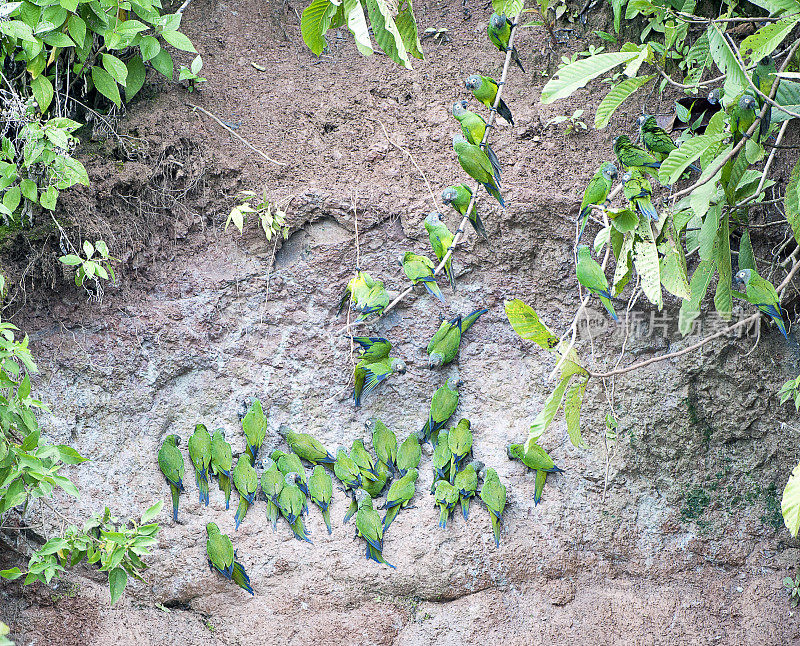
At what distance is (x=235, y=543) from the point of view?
293 centimetres

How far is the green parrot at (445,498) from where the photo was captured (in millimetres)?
2915

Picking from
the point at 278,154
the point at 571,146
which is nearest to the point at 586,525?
the point at 571,146

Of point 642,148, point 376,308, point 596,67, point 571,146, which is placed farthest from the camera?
point 571,146

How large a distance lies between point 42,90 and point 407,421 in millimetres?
2061

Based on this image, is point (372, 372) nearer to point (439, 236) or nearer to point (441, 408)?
point (441, 408)

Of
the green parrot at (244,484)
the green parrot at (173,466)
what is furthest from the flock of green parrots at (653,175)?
the green parrot at (173,466)

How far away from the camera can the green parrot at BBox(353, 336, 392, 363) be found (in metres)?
3.09

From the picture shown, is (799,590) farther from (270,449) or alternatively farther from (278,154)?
(278,154)

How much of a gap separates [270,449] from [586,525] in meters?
1.42

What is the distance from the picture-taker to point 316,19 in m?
1.58

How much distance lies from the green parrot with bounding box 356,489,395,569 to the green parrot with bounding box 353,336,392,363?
0.63 metres

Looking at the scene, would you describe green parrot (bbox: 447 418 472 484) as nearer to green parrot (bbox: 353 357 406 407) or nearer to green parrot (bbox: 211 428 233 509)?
green parrot (bbox: 353 357 406 407)

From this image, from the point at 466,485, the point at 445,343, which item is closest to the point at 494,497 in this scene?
the point at 466,485

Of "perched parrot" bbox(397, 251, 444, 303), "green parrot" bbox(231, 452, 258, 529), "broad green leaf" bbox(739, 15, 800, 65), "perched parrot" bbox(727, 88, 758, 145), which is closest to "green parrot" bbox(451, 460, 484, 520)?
"perched parrot" bbox(397, 251, 444, 303)
